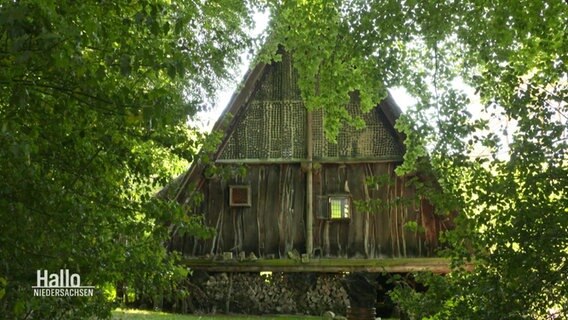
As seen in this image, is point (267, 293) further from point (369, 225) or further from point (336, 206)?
point (369, 225)

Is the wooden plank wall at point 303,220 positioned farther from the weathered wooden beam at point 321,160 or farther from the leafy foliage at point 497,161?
the leafy foliage at point 497,161

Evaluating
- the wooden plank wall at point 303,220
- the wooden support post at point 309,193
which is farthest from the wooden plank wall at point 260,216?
the wooden support post at point 309,193

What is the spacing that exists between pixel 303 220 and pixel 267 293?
6.38 ft

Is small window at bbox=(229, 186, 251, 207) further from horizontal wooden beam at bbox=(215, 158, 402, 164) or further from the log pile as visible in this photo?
the log pile

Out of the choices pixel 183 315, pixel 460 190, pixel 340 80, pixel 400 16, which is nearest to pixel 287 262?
pixel 183 315

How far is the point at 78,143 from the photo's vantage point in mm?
4211

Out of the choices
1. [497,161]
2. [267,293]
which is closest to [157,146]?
[497,161]

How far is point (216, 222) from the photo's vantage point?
16.2m

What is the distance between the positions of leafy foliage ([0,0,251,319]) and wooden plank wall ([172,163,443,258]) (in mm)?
10725

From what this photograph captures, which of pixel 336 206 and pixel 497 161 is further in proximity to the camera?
pixel 336 206

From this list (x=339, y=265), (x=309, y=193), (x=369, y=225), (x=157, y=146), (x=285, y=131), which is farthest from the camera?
(x=285, y=131)

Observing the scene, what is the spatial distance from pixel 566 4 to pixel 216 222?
11.6m

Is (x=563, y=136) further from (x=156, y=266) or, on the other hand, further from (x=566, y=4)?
(x=156, y=266)

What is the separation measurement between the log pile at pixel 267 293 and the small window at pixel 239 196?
169 cm
